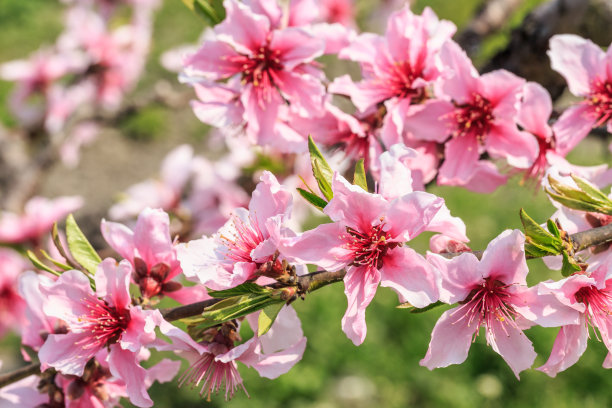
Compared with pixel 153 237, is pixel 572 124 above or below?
above

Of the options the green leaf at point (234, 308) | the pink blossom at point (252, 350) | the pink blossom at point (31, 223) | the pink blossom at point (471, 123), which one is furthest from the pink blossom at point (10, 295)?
the pink blossom at point (471, 123)

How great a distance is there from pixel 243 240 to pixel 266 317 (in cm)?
16

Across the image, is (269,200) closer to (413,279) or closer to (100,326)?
(413,279)

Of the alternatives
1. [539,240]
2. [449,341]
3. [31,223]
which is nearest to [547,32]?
[539,240]

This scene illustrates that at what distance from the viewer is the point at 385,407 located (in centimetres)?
296

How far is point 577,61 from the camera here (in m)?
1.15

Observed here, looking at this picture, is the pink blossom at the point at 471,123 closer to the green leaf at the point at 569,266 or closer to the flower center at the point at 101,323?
the green leaf at the point at 569,266

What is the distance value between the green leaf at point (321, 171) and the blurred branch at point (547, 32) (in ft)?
2.78

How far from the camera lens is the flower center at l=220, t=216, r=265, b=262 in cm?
95

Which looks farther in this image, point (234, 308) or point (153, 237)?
point (153, 237)

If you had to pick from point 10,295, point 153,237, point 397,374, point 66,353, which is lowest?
point 397,374

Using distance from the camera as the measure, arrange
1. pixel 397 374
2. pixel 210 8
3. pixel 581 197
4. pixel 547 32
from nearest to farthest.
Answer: pixel 581 197
pixel 210 8
pixel 547 32
pixel 397 374

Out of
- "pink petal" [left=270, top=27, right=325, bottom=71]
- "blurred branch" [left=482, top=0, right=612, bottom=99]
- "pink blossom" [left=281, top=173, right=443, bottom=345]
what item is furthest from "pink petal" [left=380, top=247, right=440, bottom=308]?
"blurred branch" [left=482, top=0, right=612, bottom=99]

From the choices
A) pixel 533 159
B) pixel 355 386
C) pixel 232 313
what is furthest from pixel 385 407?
pixel 232 313
